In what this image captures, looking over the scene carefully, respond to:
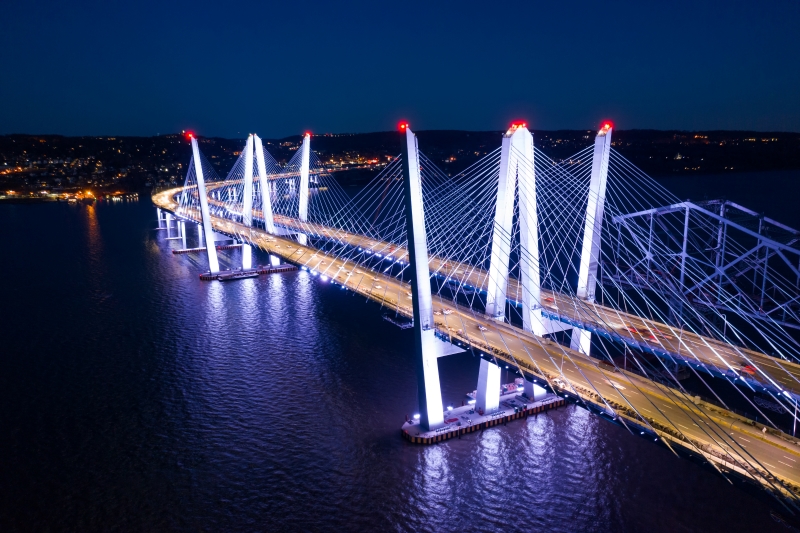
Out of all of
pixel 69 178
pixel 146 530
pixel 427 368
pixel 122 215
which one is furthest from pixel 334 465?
pixel 69 178

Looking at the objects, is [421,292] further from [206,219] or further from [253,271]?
[206,219]

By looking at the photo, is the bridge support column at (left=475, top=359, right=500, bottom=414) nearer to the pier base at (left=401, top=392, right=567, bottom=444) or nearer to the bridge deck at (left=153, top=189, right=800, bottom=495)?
the pier base at (left=401, top=392, right=567, bottom=444)

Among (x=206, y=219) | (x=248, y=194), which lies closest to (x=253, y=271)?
(x=206, y=219)

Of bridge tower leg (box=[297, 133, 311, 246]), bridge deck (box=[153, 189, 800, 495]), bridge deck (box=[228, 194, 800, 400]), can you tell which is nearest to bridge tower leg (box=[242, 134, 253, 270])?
bridge tower leg (box=[297, 133, 311, 246])

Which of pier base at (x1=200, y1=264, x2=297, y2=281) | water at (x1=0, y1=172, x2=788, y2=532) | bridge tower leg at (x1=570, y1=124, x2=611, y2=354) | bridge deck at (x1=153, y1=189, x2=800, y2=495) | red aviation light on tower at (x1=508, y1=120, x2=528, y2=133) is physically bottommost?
water at (x1=0, y1=172, x2=788, y2=532)

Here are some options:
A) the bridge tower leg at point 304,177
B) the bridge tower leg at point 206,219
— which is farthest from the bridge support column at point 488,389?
the bridge tower leg at point 206,219

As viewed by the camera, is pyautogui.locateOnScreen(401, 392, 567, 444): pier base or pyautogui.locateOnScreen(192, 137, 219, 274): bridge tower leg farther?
pyautogui.locateOnScreen(192, 137, 219, 274): bridge tower leg
